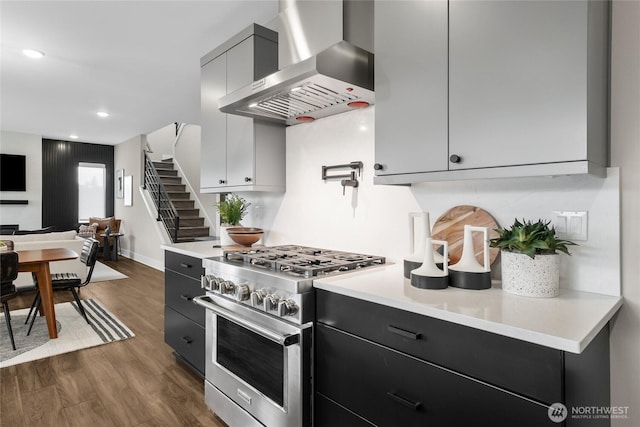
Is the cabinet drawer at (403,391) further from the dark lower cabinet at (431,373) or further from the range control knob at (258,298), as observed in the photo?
the range control knob at (258,298)

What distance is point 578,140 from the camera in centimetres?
108

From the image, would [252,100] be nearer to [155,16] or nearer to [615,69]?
[155,16]

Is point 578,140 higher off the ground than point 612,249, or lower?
higher

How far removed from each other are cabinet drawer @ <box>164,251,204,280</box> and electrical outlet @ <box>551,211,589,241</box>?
1952 mm

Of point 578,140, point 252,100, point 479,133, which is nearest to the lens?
point 578,140

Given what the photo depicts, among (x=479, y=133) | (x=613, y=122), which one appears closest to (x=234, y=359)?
(x=479, y=133)

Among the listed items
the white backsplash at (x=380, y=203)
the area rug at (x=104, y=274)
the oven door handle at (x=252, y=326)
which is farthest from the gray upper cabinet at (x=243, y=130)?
the area rug at (x=104, y=274)

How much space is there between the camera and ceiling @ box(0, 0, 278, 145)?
2.65 meters

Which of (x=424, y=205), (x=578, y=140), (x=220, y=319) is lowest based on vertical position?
(x=220, y=319)

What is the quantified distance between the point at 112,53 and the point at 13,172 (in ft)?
19.9

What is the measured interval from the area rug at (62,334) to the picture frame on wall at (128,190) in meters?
4.22

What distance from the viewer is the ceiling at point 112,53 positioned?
265cm

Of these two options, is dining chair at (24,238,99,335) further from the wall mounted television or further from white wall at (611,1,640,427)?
the wall mounted television

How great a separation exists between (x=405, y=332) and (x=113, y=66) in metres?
4.06
